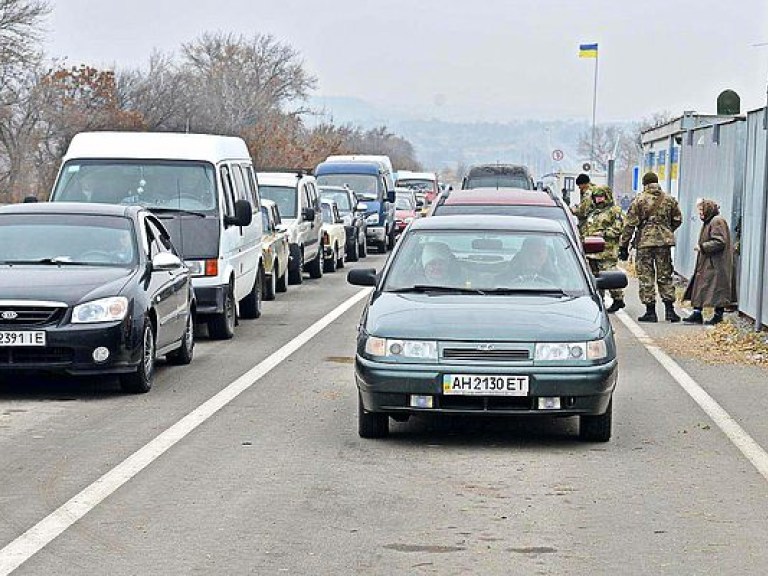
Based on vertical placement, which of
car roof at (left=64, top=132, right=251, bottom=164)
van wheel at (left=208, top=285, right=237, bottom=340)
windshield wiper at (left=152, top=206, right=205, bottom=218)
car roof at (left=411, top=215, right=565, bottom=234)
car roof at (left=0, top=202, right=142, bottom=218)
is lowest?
van wheel at (left=208, top=285, right=237, bottom=340)

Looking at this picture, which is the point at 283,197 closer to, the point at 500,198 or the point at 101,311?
the point at 500,198

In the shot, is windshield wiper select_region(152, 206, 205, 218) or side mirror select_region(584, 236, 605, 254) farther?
side mirror select_region(584, 236, 605, 254)

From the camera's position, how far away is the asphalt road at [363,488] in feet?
24.1

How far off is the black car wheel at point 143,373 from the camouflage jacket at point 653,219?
940 centimetres

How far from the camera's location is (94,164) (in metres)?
17.6

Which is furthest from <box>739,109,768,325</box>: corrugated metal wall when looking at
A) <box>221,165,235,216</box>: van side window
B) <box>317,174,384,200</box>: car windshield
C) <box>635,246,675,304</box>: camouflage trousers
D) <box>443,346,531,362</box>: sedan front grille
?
<box>317,174,384,200</box>: car windshield

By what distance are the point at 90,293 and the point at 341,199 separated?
24560 mm

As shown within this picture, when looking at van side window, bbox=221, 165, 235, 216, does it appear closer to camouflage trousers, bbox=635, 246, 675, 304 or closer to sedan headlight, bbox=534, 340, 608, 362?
camouflage trousers, bbox=635, 246, 675, 304

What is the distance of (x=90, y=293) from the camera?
1256 centimetres

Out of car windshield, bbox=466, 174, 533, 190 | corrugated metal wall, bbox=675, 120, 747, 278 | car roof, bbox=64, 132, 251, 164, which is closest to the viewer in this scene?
car roof, bbox=64, 132, 251, 164

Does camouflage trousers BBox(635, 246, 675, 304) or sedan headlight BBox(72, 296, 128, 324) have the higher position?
sedan headlight BBox(72, 296, 128, 324)

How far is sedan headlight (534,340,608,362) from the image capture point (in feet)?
33.4

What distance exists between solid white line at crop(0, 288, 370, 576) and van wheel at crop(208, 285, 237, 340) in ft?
6.55

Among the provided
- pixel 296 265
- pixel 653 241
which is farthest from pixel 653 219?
pixel 296 265
